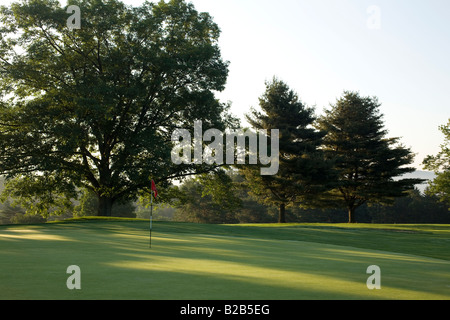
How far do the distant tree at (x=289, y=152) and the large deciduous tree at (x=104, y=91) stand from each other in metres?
10.8

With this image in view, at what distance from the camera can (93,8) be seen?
2869 cm

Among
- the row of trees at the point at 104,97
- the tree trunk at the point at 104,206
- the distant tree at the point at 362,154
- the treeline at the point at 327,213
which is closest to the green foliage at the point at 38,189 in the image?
the row of trees at the point at 104,97

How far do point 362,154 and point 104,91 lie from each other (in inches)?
1188

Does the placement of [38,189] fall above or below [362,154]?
below

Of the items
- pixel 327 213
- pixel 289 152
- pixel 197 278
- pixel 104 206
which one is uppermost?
pixel 289 152

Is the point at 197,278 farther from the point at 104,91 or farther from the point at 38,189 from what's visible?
the point at 38,189

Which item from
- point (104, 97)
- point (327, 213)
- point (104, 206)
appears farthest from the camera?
point (327, 213)

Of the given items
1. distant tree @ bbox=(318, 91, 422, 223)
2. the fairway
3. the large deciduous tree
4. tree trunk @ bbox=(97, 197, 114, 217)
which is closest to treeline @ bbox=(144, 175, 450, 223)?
distant tree @ bbox=(318, 91, 422, 223)

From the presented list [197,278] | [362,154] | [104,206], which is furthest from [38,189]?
[362,154]

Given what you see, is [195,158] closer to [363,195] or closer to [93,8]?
[93,8]

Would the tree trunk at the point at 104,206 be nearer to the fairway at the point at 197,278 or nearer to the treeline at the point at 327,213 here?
the fairway at the point at 197,278

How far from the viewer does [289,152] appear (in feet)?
140

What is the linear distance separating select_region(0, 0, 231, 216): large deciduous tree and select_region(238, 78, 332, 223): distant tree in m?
10.8

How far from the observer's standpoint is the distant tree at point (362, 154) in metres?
45.5
